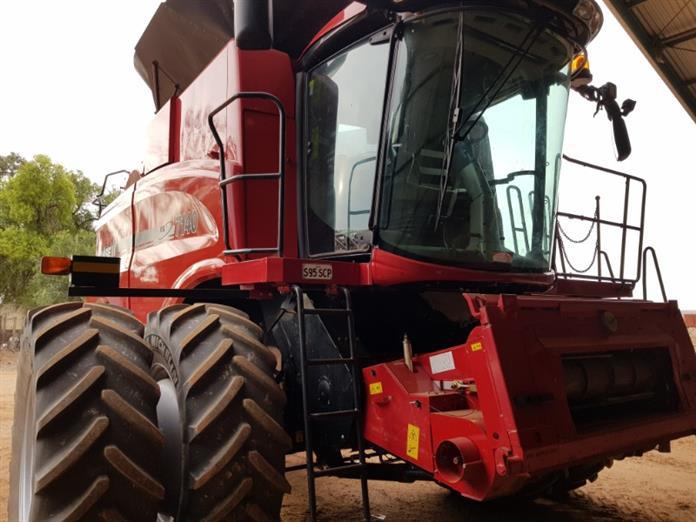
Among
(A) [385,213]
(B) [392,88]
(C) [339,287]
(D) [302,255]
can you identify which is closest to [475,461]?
(C) [339,287]

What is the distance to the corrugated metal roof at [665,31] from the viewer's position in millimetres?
9158

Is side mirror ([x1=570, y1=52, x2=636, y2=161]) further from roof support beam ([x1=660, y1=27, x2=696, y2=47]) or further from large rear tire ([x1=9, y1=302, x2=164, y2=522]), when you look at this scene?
roof support beam ([x1=660, y1=27, x2=696, y2=47])

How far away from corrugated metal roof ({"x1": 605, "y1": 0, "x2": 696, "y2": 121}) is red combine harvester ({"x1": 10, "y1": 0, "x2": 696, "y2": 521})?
616cm

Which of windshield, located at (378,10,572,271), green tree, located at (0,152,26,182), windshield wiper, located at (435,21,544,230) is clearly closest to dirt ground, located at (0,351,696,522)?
windshield, located at (378,10,572,271)

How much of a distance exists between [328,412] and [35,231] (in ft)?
80.0

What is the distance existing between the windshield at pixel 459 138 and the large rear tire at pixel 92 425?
56.6 inches

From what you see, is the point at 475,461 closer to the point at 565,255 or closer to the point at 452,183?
the point at 452,183

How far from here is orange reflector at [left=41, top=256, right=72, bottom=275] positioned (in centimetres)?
384

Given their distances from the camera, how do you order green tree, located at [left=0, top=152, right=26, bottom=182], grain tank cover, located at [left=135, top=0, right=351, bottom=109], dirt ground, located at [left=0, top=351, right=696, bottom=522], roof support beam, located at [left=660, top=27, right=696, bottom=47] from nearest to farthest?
grain tank cover, located at [left=135, top=0, right=351, bottom=109]
dirt ground, located at [left=0, top=351, right=696, bottom=522]
roof support beam, located at [left=660, top=27, right=696, bottom=47]
green tree, located at [left=0, top=152, right=26, bottom=182]

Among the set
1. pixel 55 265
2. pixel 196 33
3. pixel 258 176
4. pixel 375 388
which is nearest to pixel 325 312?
pixel 375 388

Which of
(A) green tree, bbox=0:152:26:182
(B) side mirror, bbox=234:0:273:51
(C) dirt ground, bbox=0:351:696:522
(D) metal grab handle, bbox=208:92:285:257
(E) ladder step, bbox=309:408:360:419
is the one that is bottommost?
(C) dirt ground, bbox=0:351:696:522

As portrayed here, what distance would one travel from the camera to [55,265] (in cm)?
390

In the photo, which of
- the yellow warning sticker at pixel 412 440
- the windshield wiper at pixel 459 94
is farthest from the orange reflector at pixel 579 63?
the yellow warning sticker at pixel 412 440

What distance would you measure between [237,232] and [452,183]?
4.38 ft
